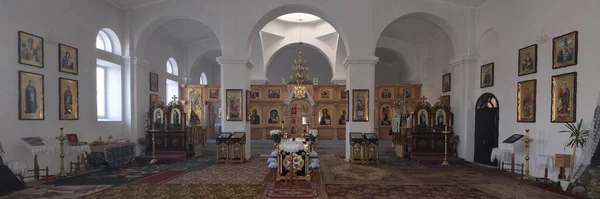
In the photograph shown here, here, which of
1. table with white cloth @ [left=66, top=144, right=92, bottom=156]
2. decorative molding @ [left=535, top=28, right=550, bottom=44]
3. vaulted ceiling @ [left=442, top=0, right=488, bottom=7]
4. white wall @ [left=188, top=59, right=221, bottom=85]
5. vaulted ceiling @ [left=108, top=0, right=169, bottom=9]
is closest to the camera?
decorative molding @ [left=535, top=28, right=550, bottom=44]

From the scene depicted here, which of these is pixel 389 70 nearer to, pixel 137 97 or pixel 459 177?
pixel 459 177

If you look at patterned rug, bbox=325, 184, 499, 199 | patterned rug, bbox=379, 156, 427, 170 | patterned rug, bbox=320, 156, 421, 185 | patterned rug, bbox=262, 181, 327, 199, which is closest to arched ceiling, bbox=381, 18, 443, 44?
patterned rug, bbox=379, 156, 427, 170

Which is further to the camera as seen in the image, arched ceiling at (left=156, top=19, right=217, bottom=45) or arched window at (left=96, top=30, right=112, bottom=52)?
arched ceiling at (left=156, top=19, right=217, bottom=45)

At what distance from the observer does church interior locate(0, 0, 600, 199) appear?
21.0ft

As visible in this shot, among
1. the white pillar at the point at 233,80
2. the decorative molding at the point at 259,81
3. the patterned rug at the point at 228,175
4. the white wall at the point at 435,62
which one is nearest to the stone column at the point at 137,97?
the white pillar at the point at 233,80

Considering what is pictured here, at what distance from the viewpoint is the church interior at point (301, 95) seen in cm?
641

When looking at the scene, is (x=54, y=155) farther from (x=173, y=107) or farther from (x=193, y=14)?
(x=193, y=14)

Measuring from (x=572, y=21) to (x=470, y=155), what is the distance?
15.8ft

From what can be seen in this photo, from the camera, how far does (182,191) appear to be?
242 inches

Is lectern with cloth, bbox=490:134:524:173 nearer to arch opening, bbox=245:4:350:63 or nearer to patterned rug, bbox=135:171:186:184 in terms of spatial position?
arch opening, bbox=245:4:350:63

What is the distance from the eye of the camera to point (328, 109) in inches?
623

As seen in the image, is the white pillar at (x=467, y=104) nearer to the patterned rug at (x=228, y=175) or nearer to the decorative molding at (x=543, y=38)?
the decorative molding at (x=543, y=38)

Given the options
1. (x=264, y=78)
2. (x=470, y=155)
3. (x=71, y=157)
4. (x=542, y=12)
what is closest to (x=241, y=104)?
(x=71, y=157)

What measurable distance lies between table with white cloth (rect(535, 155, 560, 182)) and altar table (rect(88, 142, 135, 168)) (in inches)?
438
